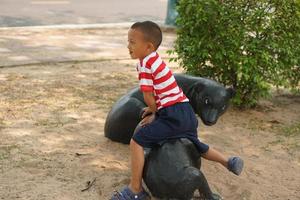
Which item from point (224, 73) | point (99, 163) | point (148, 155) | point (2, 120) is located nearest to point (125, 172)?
point (99, 163)

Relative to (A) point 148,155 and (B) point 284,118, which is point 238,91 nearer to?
(B) point 284,118

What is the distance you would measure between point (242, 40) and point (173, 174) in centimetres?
282

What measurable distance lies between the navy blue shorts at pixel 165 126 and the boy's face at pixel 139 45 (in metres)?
0.45

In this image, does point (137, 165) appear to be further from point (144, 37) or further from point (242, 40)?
point (242, 40)

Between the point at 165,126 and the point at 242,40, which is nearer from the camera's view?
the point at 165,126

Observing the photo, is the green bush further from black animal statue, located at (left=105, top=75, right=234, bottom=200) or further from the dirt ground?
black animal statue, located at (left=105, top=75, right=234, bottom=200)

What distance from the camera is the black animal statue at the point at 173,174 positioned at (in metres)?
4.11

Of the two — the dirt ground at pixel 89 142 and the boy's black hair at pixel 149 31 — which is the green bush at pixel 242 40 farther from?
the boy's black hair at pixel 149 31

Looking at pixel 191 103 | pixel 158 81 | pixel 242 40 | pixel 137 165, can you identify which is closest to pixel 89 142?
pixel 191 103

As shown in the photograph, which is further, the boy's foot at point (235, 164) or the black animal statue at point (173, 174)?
the boy's foot at point (235, 164)

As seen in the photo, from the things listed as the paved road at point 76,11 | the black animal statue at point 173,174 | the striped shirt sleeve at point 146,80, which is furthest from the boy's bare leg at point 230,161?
the paved road at point 76,11

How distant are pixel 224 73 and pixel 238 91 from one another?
29 cm

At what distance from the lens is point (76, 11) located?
14898 mm

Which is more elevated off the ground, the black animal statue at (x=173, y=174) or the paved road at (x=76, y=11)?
the black animal statue at (x=173, y=174)
